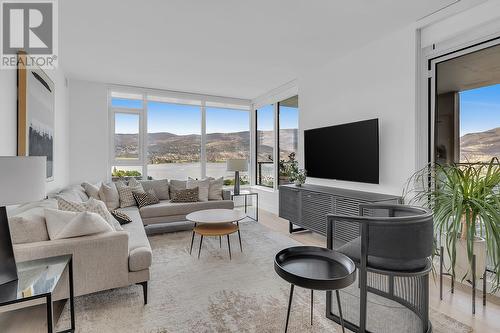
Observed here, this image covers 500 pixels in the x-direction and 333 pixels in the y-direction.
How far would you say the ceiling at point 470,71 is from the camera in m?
2.44

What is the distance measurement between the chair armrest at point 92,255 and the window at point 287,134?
3840 millimetres

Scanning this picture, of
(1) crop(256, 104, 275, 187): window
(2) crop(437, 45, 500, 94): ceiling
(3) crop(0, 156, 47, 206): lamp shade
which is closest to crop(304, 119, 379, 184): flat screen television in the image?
(2) crop(437, 45, 500, 94): ceiling

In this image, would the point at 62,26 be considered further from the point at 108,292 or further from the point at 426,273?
the point at 426,273

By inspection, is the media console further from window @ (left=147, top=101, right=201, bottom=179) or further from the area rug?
window @ (left=147, top=101, right=201, bottom=179)

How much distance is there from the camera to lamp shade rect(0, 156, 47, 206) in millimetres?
1310

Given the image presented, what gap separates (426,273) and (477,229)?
0.98 m

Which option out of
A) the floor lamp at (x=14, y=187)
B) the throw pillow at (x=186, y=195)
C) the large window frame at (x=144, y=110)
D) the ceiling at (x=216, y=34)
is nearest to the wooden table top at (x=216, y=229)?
the throw pillow at (x=186, y=195)

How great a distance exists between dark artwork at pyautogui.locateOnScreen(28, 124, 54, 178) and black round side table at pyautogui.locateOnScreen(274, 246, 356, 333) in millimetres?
2935

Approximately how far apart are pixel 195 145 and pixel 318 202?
3.58 metres

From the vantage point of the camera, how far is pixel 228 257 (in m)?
3.15

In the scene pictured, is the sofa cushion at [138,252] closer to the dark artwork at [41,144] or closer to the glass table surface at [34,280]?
the glass table surface at [34,280]

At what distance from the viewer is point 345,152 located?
3.68 metres

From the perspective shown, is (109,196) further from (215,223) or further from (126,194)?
(215,223)

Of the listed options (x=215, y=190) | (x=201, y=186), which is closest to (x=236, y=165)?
(x=215, y=190)
